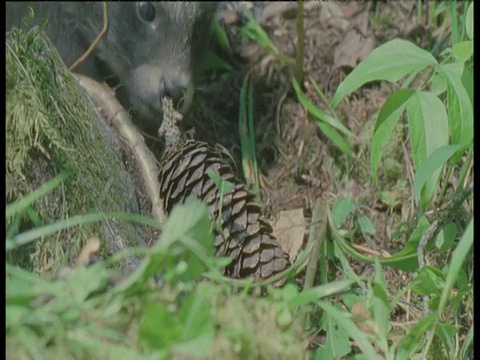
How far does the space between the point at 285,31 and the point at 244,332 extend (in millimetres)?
1212

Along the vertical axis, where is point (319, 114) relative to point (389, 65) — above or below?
below

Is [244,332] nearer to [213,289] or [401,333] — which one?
[213,289]

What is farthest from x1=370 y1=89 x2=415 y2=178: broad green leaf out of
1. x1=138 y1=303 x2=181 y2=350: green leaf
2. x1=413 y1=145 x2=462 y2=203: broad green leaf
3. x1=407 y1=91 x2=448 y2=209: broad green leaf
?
x1=138 y1=303 x2=181 y2=350: green leaf

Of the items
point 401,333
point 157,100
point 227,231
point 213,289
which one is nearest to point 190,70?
point 157,100

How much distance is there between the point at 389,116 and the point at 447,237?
0.21 m

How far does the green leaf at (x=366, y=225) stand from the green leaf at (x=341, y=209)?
0.03 m

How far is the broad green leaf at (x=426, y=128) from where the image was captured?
1148 millimetres

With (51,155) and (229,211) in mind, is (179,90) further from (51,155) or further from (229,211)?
(51,155)

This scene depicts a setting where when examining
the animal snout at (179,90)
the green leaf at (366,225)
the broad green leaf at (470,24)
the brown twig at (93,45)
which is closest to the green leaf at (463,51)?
the broad green leaf at (470,24)

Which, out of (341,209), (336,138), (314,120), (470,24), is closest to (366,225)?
(341,209)

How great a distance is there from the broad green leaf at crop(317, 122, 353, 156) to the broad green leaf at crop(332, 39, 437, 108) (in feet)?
1.13

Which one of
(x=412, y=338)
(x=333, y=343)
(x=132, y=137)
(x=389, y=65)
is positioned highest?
(x=389, y=65)

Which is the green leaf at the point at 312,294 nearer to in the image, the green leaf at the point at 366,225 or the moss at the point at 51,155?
the moss at the point at 51,155

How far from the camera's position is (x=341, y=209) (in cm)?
139
